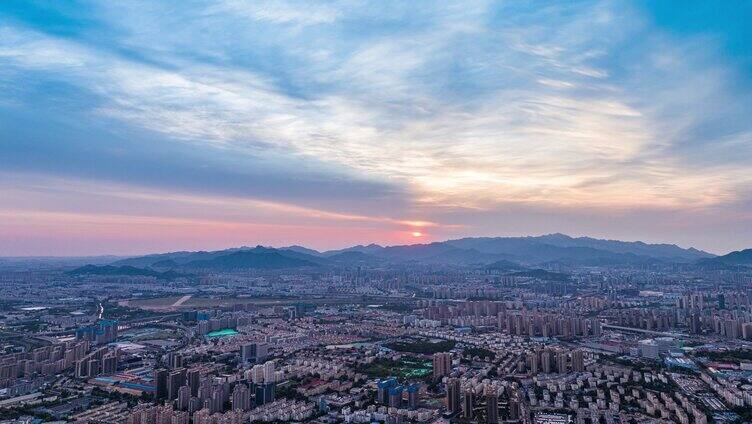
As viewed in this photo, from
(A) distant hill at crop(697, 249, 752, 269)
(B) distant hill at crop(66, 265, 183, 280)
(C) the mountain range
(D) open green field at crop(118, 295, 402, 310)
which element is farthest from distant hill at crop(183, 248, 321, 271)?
(A) distant hill at crop(697, 249, 752, 269)

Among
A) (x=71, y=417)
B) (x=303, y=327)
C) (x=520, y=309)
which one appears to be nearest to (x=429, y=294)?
(x=520, y=309)

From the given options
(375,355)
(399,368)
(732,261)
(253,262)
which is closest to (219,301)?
(375,355)

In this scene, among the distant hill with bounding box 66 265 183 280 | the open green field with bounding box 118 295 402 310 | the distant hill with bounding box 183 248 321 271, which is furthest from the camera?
the distant hill with bounding box 183 248 321 271

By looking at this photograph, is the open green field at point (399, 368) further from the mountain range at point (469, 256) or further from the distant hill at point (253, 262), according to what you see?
the distant hill at point (253, 262)

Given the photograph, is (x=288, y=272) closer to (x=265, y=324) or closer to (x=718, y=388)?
(x=265, y=324)

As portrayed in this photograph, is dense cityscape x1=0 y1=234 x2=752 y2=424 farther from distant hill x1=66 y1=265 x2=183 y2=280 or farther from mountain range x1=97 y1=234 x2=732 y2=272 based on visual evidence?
mountain range x1=97 y1=234 x2=732 y2=272

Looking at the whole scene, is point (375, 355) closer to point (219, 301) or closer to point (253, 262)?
point (219, 301)
